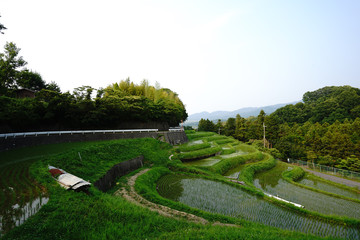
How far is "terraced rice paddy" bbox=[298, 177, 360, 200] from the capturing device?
14.0 m

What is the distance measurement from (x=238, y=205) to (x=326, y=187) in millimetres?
11347

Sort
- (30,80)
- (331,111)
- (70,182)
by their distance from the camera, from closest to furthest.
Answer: (70,182), (30,80), (331,111)

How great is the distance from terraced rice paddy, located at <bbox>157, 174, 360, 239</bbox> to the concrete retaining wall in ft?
9.45

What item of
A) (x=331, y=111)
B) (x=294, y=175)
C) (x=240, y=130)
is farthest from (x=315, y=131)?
(x=331, y=111)

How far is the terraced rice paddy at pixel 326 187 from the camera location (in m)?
14.0

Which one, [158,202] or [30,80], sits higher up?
[30,80]

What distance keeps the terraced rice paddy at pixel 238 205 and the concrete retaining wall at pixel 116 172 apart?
9.45 feet

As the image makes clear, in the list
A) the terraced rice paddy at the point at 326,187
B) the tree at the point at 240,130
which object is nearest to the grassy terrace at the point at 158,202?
the terraced rice paddy at the point at 326,187

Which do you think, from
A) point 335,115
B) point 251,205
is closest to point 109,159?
point 251,205

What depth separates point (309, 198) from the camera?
40.7 ft

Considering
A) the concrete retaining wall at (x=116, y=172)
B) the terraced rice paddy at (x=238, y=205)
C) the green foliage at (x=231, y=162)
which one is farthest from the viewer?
the green foliage at (x=231, y=162)

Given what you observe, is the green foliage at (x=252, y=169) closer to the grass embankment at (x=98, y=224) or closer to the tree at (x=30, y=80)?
the grass embankment at (x=98, y=224)

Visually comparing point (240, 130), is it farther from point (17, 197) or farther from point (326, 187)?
point (17, 197)

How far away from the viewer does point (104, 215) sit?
5.55 m
